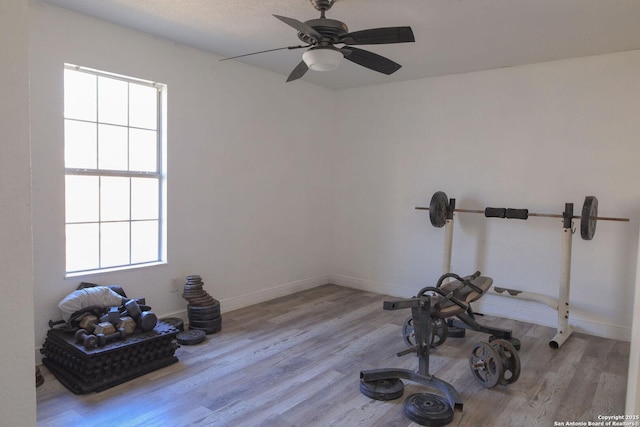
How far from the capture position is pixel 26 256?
897mm

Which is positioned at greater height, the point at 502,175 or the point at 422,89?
the point at 422,89

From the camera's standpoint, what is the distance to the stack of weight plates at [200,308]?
12.3 ft

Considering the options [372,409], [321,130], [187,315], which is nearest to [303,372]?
[372,409]

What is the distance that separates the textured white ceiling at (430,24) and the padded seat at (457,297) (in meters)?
2.02

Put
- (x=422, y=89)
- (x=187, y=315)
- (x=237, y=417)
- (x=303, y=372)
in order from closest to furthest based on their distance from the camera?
(x=237, y=417) → (x=303, y=372) → (x=187, y=315) → (x=422, y=89)

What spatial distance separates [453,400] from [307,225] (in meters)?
3.17

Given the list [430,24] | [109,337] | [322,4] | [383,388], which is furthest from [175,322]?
[430,24]

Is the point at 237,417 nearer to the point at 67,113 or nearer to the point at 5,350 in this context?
the point at 5,350

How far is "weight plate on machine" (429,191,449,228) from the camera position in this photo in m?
4.26

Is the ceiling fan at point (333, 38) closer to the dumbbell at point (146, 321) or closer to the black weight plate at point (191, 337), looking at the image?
the dumbbell at point (146, 321)

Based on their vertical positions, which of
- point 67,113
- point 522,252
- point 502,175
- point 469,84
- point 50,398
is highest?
point 469,84

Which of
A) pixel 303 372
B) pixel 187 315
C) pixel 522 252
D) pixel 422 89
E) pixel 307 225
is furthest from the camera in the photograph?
pixel 307 225

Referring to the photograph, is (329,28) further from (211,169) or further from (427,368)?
(427,368)

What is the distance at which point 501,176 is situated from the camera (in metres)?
4.39
